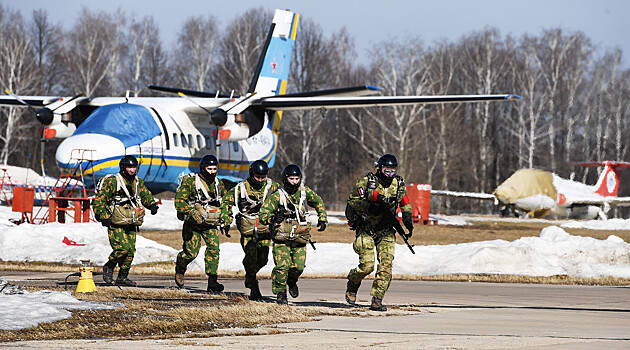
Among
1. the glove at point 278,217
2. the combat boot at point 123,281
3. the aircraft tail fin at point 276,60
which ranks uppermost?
the aircraft tail fin at point 276,60

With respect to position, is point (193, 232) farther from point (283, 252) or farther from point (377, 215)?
point (377, 215)

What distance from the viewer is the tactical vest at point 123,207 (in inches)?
496

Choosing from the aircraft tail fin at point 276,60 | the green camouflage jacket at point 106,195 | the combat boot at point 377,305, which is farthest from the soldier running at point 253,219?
the aircraft tail fin at point 276,60

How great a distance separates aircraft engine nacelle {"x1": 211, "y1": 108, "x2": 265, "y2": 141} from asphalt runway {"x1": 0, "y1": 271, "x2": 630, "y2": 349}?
15.5 metres

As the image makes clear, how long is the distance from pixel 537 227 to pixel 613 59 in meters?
34.6

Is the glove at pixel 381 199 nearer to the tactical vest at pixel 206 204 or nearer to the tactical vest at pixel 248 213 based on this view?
the tactical vest at pixel 248 213

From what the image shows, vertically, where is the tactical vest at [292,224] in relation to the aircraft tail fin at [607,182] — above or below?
below

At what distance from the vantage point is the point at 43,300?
8.98 m

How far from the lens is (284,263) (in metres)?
10.5

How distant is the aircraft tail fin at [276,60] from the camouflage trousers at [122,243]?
855 inches

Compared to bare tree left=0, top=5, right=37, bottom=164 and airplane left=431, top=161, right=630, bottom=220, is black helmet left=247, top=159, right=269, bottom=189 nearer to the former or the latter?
airplane left=431, top=161, right=630, bottom=220

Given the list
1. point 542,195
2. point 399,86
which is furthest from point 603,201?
point 399,86

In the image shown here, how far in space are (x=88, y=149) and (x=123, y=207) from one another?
38.4 feet

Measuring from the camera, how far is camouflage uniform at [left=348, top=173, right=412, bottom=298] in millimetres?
10180
